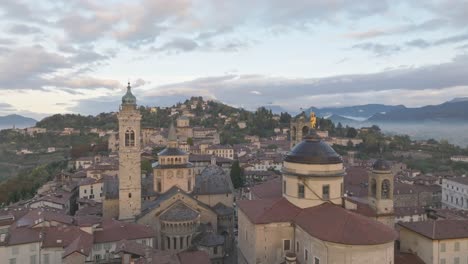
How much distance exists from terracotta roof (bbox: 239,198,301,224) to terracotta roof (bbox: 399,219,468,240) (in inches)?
350

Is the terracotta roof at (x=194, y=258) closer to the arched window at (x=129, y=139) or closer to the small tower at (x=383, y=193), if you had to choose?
the small tower at (x=383, y=193)

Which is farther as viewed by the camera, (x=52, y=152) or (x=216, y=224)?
(x=52, y=152)

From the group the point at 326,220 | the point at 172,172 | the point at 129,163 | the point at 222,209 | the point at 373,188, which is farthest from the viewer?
the point at 222,209

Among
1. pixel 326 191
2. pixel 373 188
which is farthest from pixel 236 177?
pixel 326 191

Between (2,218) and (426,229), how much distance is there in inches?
1404

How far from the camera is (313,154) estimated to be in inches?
1135

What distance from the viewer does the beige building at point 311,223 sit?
22.4 meters

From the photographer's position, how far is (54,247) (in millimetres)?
30516

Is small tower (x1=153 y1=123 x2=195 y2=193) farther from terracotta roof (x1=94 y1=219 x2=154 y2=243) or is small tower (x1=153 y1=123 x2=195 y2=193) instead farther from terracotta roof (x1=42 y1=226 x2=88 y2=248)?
terracotta roof (x1=42 y1=226 x2=88 y2=248)

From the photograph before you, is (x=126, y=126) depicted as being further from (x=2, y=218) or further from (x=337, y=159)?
(x=337, y=159)

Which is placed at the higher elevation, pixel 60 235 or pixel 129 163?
pixel 129 163

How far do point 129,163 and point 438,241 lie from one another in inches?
1152

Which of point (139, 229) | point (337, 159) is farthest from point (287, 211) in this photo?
point (139, 229)

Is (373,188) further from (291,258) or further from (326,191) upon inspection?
(291,258)
